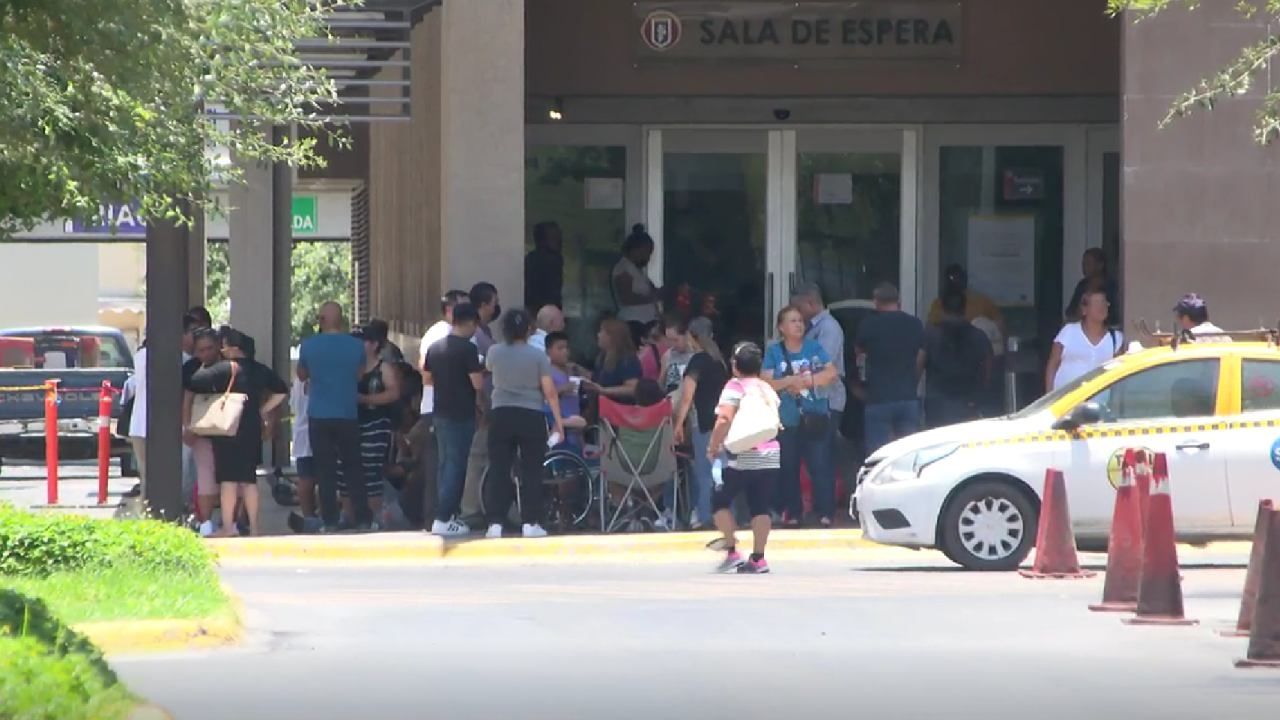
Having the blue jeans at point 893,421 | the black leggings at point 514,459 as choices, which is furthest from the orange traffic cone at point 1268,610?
the black leggings at point 514,459

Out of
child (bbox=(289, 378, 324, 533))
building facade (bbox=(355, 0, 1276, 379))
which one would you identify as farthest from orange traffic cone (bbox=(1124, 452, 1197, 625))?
building facade (bbox=(355, 0, 1276, 379))

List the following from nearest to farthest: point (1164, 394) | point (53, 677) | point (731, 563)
Result: 1. point (53, 677)
2. point (1164, 394)
3. point (731, 563)

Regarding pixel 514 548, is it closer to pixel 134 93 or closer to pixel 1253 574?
pixel 134 93

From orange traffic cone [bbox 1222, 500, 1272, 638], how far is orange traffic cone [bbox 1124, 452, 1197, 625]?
1.21 ft

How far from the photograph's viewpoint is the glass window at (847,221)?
22688 mm

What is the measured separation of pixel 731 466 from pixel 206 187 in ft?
13.6

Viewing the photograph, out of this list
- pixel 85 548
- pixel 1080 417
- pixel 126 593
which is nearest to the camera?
pixel 126 593

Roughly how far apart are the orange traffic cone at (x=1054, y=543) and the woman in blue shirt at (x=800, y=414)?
11.1ft

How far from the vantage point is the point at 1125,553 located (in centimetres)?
1283

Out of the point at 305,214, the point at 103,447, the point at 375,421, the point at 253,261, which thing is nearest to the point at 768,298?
the point at 375,421

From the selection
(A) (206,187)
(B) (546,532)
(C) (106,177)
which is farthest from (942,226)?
(C) (106,177)

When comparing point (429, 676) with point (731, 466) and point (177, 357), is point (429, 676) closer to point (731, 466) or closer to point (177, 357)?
point (731, 466)

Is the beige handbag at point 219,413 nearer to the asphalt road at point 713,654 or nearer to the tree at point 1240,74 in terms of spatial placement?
the asphalt road at point 713,654

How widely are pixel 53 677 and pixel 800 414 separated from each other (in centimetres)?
1072
